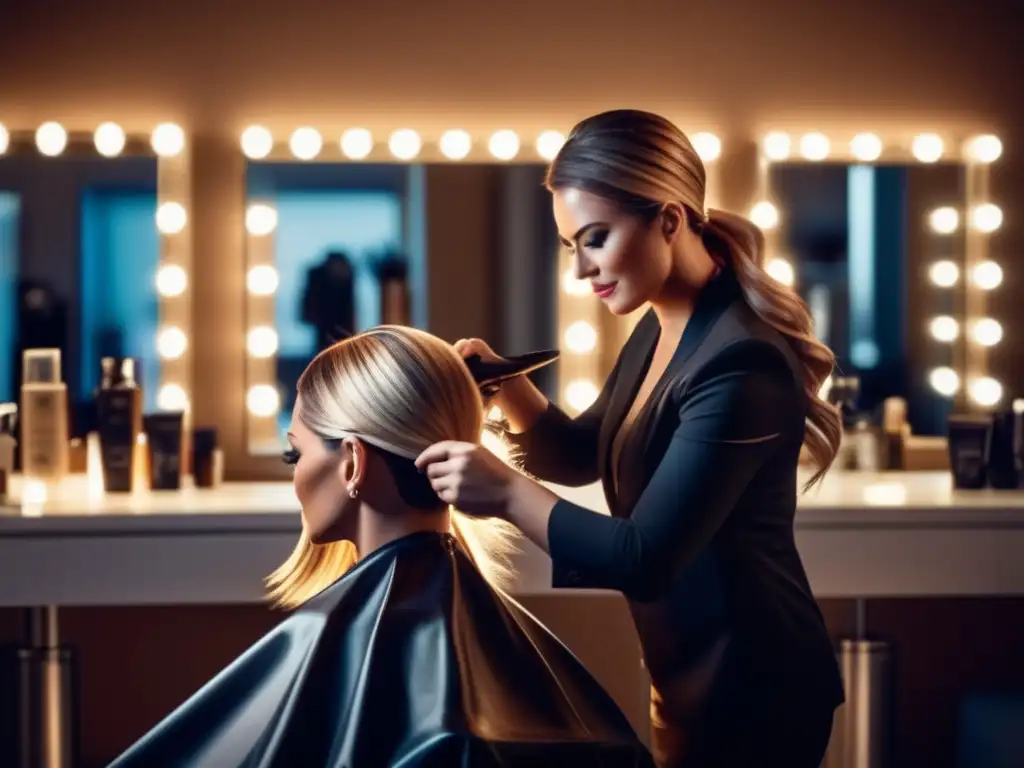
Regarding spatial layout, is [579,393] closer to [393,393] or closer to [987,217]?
[987,217]

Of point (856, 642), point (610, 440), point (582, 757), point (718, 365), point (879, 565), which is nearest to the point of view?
point (582, 757)

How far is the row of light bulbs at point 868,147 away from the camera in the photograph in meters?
2.41

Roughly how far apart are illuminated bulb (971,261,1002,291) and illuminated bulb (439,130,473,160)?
3.09 ft

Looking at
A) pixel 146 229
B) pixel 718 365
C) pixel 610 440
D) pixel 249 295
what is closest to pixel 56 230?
pixel 146 229

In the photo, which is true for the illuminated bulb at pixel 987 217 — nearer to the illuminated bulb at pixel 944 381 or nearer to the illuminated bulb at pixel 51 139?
the illuminated bulb at pixel 944 381

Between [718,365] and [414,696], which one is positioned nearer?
[414,696]

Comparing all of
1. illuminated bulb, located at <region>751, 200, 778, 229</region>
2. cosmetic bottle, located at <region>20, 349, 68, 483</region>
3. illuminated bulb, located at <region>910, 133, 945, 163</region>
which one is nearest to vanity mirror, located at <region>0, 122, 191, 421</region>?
cosmetic bottle, located at <region>20, 349, 68, 483</region>

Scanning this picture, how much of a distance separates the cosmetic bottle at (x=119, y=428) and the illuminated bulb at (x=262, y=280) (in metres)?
0.25

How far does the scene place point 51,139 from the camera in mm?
2324

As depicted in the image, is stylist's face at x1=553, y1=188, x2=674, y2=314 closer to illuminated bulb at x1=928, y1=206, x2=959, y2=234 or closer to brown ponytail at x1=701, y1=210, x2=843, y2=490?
brown ponytail at x1=701, y1=210, x2=843, y2=490

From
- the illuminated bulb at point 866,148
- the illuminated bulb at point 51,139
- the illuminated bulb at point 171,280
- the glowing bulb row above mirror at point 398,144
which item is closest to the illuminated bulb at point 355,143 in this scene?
the glowing bulb row above mirror at point 398,144

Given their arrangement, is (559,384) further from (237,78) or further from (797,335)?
(797,335)

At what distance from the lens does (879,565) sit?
6.48 ft

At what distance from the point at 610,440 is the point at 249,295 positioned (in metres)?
1.06
